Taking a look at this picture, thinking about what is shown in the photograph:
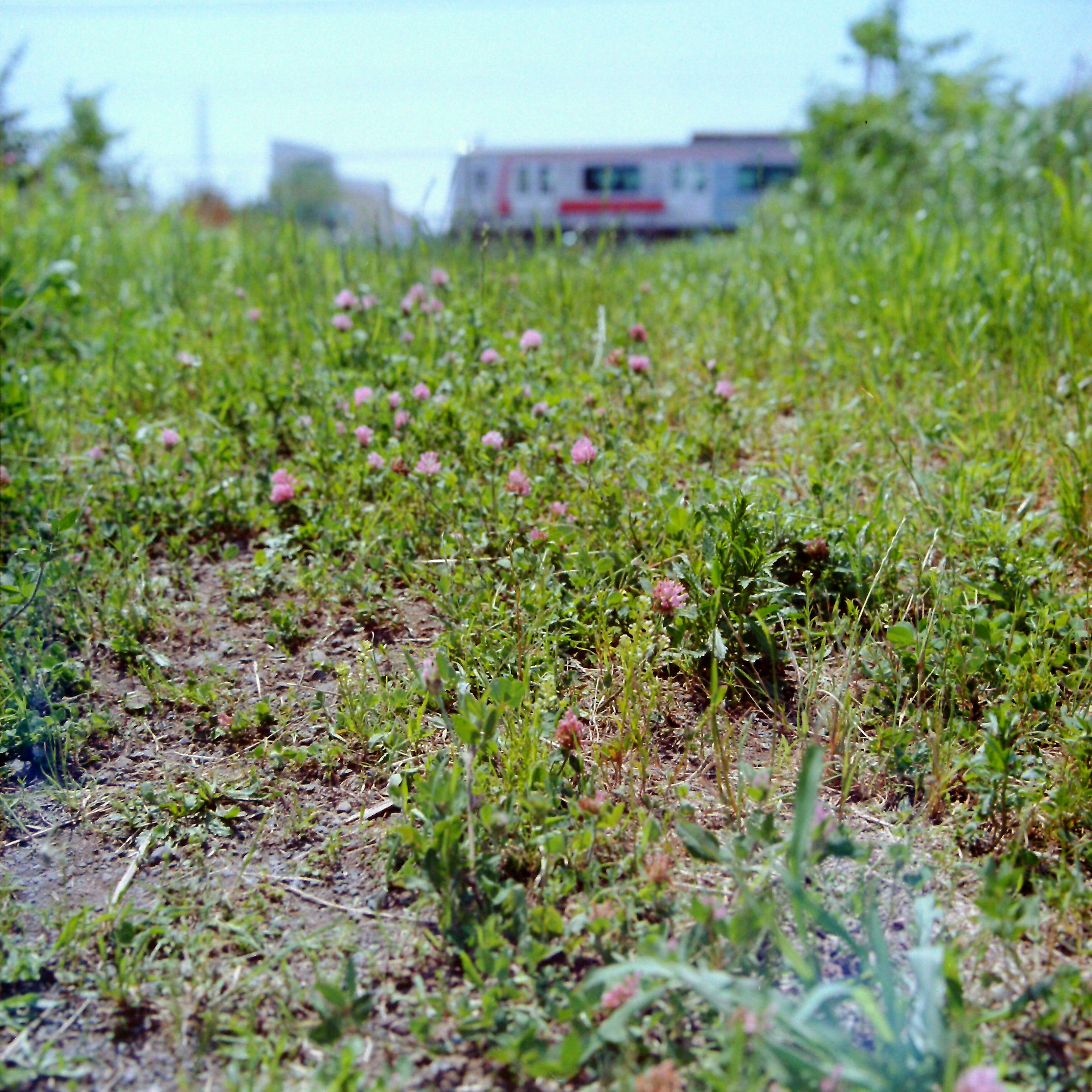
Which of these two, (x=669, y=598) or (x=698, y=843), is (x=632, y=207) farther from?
(x=698, y=843)

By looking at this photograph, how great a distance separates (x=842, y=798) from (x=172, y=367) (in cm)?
284

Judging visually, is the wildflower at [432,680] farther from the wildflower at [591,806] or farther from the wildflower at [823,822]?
the wildflower at [823,822]

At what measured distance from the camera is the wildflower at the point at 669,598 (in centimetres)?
189

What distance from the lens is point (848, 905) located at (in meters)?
1.36

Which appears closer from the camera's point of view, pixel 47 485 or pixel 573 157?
pixel 47 485

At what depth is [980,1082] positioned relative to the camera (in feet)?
3.10

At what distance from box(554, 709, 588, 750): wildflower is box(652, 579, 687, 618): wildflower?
13.6 inches

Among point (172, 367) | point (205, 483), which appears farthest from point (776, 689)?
point (172, 367)

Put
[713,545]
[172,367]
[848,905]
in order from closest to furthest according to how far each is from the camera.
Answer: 1. [848,905]
2. [713,545]
3. [172,367]

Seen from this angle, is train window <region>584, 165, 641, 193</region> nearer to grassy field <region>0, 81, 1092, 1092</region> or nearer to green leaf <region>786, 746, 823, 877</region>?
grassy field <region>0, 81, 1092, 1092</region>

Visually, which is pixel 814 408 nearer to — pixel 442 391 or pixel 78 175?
pixel 442 391

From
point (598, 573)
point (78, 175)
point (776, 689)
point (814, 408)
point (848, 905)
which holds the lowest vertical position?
point (848, 905)

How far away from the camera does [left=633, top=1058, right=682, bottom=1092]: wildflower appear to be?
1071 millimetres

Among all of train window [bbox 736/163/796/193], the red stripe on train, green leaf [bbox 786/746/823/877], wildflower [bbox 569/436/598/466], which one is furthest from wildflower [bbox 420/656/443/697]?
the red stripe on train
